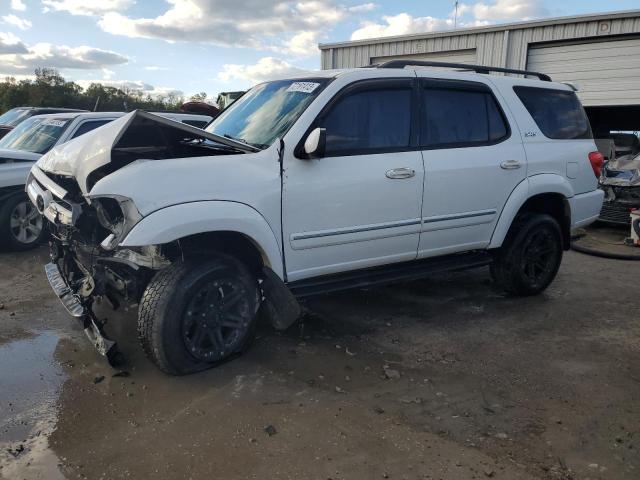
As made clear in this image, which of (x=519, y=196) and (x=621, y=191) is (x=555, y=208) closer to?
(x=519, y=196)

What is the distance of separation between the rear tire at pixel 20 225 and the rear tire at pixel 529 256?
17.2ft

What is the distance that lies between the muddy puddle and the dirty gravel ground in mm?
11

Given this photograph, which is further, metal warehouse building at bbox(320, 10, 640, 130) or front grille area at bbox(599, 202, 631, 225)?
metal warehouse building at bbox(320, 10, 640, 130)

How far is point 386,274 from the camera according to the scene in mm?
4145

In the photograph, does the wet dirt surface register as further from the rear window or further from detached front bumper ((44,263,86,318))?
detached front bumper ((44,263,86,318))

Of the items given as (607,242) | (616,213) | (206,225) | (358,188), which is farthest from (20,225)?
(616,213)

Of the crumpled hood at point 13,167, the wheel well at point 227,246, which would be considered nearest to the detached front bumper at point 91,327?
the wheel well at point 227,246

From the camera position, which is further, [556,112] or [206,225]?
[556,112]

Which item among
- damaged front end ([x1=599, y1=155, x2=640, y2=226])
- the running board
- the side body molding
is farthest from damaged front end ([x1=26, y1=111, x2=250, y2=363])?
damaged front end ([x1=599, y1=155, x2=640, y2=226])

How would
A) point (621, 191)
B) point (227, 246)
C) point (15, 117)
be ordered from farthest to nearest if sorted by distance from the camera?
point (15, 117) < point (621, 191) < point (227, 246)

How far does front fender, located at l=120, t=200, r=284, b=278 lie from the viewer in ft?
9.82

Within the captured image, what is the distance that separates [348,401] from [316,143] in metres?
1.60

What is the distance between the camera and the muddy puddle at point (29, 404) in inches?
101

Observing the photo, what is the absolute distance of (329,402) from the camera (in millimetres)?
3184
